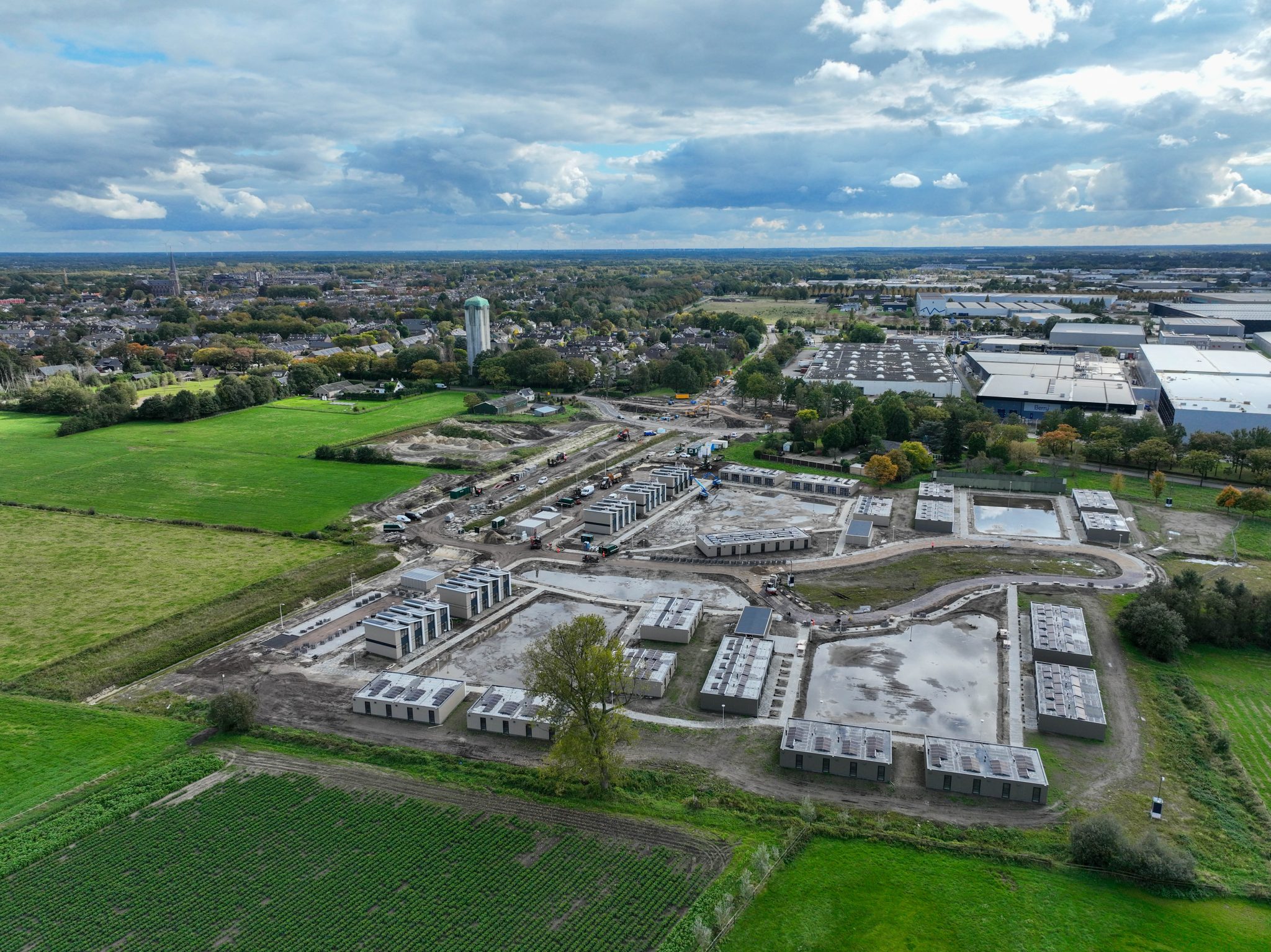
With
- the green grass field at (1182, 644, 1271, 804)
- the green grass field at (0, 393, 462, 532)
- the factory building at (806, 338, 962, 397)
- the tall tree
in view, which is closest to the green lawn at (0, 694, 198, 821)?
the tall tree

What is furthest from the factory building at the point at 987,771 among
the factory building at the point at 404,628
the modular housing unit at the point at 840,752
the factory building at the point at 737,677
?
the factory building at the point at 404,628

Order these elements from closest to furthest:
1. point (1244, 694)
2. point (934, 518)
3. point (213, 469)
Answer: point (1244, 694) < point (934, 518) < point (213, 469)

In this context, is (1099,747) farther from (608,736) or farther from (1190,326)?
(1190,326)

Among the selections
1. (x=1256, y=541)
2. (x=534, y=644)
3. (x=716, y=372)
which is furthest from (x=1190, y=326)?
(x=534, y=644)

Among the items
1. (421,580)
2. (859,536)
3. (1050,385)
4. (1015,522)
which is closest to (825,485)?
(859,536)

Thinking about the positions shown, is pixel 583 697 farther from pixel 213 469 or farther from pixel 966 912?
pixel 213 469

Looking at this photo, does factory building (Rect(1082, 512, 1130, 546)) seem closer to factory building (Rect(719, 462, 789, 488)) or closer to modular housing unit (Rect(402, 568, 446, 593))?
factory building (Rect(719, 462, 789, 488))
